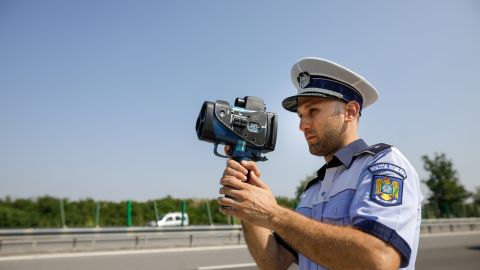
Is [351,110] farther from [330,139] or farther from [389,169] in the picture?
[389,169]

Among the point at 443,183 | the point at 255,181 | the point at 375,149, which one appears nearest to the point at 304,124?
the point at 375,149

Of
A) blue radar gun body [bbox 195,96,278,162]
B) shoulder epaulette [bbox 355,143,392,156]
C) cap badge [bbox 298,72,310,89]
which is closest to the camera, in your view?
shoulder epaulette [bbox 355,143,392,156]

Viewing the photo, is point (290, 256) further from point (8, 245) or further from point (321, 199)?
point (8, 245)

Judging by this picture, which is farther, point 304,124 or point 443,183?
point 443,183

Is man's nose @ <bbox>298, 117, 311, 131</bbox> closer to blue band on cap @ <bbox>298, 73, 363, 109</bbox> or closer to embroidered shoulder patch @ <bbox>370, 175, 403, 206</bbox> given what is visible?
blue band on cap @ <bbox>298, 73, 363, 109</bbox>

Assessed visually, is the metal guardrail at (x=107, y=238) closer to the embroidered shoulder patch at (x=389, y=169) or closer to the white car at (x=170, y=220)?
the white car at (x=170, y=220)

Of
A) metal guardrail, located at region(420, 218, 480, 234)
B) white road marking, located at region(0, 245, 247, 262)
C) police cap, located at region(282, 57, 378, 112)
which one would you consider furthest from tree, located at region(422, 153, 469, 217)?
police cap, located at region(282, 57, 378, 112)

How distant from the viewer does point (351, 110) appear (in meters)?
1.91

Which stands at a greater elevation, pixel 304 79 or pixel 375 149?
pixel 304 79

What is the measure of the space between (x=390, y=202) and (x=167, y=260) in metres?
8.90

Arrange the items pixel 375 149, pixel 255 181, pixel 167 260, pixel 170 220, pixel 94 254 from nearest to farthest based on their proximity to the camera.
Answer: pixel 255 181, pixel 375 149, pixel 167 260, pixel 94 254, pixel 170 220

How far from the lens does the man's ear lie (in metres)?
1.89

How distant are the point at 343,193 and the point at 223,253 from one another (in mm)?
10150

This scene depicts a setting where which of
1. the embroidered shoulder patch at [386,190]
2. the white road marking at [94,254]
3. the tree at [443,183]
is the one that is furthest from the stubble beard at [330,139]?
the tree at [443,183]
